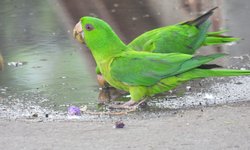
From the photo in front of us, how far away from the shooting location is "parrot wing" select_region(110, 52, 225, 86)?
5.15m

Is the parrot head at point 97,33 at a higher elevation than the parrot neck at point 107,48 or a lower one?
higher

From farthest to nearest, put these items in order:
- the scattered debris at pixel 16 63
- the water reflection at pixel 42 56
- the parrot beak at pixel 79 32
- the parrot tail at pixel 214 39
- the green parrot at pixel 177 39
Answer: the scattered debris at pixel 16 63
the parrot tail at pixel 214 39
the water reflection at pixel 42 56
the green parrot at pixel 177 39
the parrot beak at pixel 79 32

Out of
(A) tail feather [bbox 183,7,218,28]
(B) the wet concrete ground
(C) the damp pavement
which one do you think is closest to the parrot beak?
(C) the damp pavement

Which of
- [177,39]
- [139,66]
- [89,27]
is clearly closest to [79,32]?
[89,27]

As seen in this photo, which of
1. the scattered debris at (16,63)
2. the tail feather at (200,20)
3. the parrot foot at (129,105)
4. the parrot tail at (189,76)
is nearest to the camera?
the parrot tail at (189,76)

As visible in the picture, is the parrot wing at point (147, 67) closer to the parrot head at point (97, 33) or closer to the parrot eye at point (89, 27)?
the parrot head at point (97, 33)

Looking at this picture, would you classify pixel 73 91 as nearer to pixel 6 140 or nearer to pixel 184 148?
pixel 6 140

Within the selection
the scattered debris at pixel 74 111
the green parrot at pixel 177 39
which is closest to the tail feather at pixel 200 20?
the green parrot at pixel 177 39

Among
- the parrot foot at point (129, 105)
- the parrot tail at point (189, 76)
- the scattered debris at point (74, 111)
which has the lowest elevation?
the parrot foot at point (129, 105)

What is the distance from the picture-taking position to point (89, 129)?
4.69 m

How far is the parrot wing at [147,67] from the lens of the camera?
515cm

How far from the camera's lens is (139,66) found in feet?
17.0

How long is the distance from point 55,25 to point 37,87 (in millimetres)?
2199

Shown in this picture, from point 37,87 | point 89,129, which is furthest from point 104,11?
point 89,129
